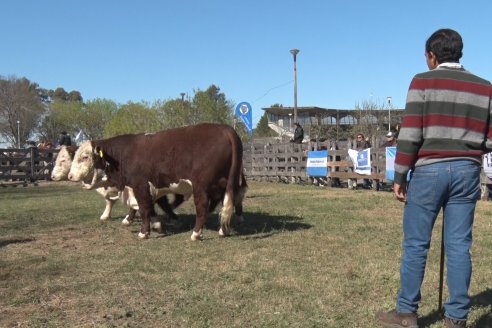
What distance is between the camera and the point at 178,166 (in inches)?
305

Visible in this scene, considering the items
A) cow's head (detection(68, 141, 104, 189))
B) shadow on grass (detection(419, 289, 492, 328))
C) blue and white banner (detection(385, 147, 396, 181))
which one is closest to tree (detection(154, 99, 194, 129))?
blue and white banner (detection(385, 147, 396, 181))

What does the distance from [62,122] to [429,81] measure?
7477 cm

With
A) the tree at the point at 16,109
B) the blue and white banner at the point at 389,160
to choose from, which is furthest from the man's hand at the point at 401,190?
the tree at the point at 16,109

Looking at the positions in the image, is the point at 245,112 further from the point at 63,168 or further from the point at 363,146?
the point at 63,168

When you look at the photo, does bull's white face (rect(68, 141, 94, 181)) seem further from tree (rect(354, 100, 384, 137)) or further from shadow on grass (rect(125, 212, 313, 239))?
tree (rect(354, 100, 384, 137))

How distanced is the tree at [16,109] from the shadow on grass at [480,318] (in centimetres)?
6829

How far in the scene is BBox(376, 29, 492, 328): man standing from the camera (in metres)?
3.45

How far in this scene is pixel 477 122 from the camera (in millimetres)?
3479

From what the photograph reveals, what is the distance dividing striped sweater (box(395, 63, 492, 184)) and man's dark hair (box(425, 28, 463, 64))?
0.23 ft

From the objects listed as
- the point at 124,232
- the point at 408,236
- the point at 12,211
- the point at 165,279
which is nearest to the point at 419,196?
the point at 408,236

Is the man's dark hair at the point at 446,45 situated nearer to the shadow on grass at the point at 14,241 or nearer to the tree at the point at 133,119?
the shadow on grass at the point at 14,241

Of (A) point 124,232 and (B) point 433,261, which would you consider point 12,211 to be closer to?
(A) point 124,232

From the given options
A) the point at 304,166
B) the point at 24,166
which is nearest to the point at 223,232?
the point at 304,166

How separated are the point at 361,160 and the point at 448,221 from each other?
12631 millimetres
